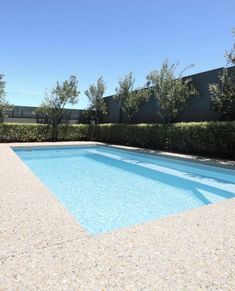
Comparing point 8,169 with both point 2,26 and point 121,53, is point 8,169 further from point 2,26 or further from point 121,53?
point 121,53

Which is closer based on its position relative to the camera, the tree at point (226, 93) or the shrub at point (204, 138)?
the shrub at point (204, 138)

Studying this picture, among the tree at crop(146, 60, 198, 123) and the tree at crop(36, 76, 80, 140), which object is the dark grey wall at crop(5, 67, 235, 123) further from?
the tree at crop(36, 76, 80, 140)

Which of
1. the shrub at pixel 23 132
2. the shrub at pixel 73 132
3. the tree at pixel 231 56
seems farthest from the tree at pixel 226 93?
the shrub at pixel 23 132

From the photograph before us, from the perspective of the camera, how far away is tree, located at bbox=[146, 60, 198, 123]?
499 inches

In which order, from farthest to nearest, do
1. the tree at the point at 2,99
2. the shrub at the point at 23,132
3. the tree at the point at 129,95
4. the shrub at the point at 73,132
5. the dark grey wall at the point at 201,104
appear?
the shrub at the point at 73,132 < the tree at the point at 129,95 < the shrub at the point at 23,132 < the tree at the point at 2,99 < the dark grey wall at the point at 201,104

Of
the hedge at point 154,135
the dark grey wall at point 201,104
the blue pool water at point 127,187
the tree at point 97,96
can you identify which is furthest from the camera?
the tree at point 97,96

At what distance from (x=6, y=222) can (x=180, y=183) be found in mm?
5371

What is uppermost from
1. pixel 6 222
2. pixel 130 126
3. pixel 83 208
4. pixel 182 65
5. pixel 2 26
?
pixel 2 26

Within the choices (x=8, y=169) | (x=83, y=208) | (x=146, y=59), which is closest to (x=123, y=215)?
(x=83, y=208)

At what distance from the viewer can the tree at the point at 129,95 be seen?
1591 cm

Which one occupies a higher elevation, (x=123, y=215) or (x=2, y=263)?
(x=2, y=263)

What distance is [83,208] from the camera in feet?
16.8

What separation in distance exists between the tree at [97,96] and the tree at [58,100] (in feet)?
5.89

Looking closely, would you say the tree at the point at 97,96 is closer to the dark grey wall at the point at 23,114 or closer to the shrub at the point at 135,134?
the shrub at the point at 135,134
